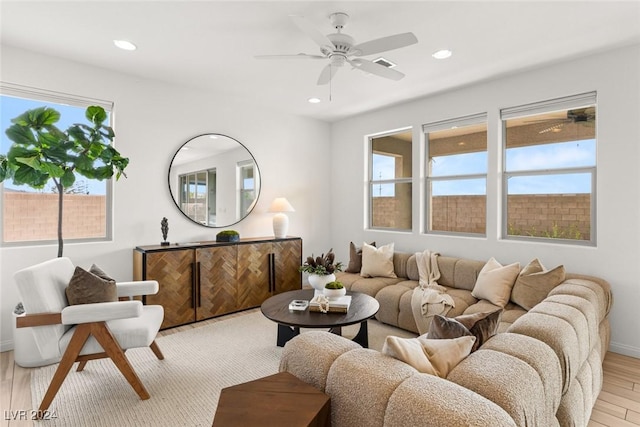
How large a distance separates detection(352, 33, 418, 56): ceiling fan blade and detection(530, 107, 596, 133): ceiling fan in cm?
220

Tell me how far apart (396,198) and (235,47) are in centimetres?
295

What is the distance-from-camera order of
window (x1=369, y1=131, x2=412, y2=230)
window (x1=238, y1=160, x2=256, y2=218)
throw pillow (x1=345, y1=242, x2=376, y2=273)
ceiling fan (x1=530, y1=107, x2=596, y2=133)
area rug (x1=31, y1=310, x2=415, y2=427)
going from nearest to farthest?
area rug (x1=31, y1=310, x2=415, y2=427) < ceiling fan (x1=530, y1=107, x2=596, y2=133) < throw pillow (x1=345, y1=242, x2=376, y2=273) < window (x1=238, y1=160, x2=256, y2=218) < window (x1=369, y1=131, x2=412, y2=230)

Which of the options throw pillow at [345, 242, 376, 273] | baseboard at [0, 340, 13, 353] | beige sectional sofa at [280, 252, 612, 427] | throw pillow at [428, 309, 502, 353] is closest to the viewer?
beige sectional sofa at [280, 252, 612, 427]

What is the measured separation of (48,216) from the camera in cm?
330

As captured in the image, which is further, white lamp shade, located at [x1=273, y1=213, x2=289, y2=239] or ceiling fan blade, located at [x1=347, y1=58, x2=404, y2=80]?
white lamp shade, located at [x1=273, y1=213, x2=289, y2=239]

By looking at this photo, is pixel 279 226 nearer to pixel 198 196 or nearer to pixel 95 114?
pixel 198 196

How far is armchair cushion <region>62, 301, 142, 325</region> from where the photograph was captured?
6.96 feet

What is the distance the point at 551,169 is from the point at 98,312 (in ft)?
13.7

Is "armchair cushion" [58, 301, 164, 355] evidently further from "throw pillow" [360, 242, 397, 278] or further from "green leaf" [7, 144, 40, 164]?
"throw pillow" [360, 242, 397, 278]

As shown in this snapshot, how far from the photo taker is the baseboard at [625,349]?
9.48ft

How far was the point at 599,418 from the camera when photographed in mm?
2062

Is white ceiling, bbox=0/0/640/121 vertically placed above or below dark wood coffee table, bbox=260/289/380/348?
above

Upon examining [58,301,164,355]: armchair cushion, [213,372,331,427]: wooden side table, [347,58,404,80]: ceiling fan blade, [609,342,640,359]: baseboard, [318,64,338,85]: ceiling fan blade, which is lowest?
[609,342,640,359]: baseboard

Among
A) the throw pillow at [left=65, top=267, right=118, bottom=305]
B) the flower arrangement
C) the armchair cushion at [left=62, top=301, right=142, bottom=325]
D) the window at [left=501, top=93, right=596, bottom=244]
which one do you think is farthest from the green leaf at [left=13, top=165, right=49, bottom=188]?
the window at [left=501, top=93, right=596, bottom=244]
